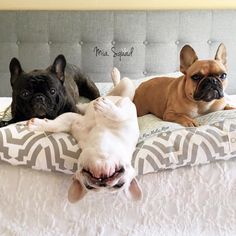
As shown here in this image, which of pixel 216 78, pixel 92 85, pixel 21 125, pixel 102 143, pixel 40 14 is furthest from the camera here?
pixel 40 14

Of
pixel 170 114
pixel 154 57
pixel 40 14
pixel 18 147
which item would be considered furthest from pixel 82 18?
pixel 18 147

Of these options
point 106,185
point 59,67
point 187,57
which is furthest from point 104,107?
point 187,57

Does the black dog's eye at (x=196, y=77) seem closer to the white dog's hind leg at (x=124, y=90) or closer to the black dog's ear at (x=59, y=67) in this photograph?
the white dog's hind leg at (x=124, y=90)

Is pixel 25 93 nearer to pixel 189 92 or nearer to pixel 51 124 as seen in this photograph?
pixel 51 124

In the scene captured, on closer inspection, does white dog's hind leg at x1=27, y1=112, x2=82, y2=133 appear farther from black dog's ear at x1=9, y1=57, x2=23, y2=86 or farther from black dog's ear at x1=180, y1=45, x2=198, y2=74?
black dog's ear at x1=180, y1=45, x2=198, y2=74

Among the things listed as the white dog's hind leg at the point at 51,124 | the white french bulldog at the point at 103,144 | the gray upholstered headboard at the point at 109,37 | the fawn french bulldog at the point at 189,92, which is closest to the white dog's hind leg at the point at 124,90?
the fawn french bulldog at the point at 189,92

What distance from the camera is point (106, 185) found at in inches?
42.7

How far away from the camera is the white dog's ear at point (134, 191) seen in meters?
1.16

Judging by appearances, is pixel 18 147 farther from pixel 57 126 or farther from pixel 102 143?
pixel 102 143

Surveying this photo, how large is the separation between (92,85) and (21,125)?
31.5 inches

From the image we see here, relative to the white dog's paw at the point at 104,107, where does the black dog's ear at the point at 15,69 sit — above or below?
above

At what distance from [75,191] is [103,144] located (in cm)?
16

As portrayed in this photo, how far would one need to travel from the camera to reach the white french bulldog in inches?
42.7

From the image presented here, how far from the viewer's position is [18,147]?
1.20 metres
